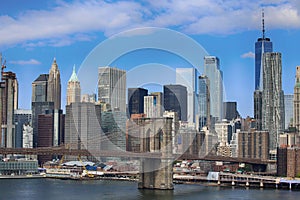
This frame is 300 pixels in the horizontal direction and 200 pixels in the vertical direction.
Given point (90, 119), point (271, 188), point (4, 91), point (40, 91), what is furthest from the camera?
point (40, 91)

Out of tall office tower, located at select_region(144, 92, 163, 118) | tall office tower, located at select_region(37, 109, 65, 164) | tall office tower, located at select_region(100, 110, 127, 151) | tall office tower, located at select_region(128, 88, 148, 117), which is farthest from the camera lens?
tall office tower, located at select_region(37, 109, 65, 164)

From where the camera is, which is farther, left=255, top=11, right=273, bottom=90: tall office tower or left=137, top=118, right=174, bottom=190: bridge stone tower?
left=255, top=11, right=273, bottom=90: tall office tower

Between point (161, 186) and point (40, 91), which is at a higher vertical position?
point (40, 91)

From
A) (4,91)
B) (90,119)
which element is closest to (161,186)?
(90,119)

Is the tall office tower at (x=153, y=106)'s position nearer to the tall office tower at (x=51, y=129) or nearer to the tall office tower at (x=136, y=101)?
the tall office tower at (x=136, y=101)

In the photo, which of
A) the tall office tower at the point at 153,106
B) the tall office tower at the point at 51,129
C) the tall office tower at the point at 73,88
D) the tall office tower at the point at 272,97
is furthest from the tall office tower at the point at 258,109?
the tall office tower at the point at 153,106

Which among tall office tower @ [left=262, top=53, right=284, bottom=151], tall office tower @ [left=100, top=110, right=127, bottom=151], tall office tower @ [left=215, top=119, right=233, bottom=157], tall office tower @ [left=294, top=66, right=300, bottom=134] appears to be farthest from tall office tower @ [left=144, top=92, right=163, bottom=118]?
tall office tower @ [left=294, top=66, right=300, bottom=134]

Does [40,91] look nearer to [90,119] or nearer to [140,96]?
[90,119]

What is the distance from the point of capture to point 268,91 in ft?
221

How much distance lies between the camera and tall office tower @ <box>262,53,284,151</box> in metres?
63.3

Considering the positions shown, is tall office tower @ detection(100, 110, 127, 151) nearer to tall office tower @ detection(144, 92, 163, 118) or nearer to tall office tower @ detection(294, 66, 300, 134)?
tall office tower @ detection(144, 92, 163, 118)

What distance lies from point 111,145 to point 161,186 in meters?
12.4

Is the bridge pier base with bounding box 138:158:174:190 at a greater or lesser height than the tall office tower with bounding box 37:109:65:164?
lesser

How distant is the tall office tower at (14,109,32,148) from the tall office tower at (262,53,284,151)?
2518cm
